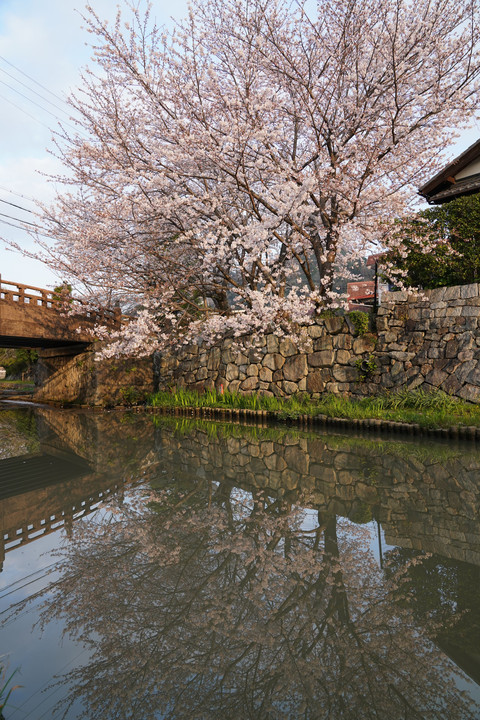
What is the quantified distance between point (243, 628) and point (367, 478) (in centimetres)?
335

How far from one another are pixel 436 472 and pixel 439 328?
214 inches

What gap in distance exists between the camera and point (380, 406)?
1005 cm

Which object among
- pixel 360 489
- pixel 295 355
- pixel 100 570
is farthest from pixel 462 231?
pixel 100 570

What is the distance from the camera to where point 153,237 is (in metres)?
11.8

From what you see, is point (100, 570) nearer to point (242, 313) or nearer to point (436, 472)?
point (436, 472)

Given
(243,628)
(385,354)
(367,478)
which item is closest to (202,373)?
(385,354)

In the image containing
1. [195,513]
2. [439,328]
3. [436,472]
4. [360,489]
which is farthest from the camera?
[439,328]

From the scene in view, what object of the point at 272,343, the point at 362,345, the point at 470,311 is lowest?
the point at 362,345

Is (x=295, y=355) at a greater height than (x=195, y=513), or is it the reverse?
(x=295, y=355)

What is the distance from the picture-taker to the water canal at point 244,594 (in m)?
1.97

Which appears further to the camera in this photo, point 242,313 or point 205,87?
point 242,313

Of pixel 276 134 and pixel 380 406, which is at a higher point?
pixel 276 134

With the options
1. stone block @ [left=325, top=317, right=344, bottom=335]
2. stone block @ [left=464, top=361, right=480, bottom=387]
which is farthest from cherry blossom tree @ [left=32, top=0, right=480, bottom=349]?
stone block @ [left=464, top=361, right=480, bottom=387]

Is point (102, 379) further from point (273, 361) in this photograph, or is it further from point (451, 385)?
point (451, 385)
